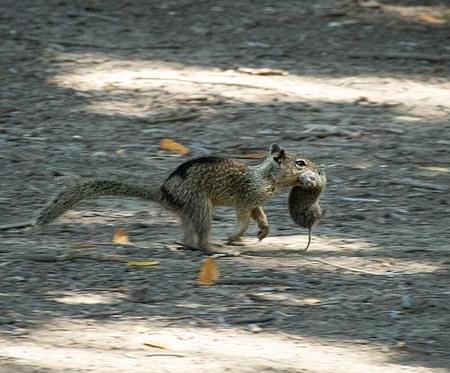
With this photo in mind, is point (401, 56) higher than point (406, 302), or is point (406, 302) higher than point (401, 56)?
point (401, 56)

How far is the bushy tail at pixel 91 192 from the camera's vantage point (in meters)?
6.80

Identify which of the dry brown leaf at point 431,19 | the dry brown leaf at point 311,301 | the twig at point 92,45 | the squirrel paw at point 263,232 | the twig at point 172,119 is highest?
the dry brown leaf at point 431,19

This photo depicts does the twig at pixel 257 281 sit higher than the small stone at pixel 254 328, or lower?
higher

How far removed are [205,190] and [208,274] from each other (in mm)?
516

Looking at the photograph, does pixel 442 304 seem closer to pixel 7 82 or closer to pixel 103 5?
pixel 7 82

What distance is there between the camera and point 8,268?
6.49 meters

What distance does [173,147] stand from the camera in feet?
29.6

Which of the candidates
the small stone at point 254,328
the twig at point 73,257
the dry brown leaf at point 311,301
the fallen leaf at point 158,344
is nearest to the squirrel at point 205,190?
the twig at point 73,257

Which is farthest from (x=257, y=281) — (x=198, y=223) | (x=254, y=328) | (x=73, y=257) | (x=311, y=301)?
(x=73, y=257)

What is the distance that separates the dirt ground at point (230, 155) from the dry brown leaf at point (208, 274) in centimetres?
4

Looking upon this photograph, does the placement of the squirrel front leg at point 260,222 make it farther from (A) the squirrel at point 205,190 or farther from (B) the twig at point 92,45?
(B) the twig at point 92,45

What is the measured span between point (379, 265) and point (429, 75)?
175 inches

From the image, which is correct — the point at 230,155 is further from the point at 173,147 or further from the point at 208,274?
the point at 208,274

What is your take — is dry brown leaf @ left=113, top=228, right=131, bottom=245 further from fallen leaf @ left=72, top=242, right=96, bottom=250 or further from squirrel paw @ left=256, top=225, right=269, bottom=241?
squirrel paw @ left=256, top=225, right=269, bottom=241
